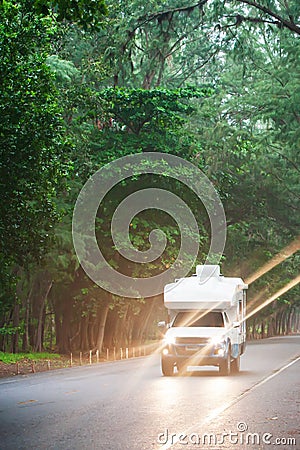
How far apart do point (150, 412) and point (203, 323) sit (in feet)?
35.5

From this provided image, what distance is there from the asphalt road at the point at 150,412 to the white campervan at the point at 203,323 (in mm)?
628

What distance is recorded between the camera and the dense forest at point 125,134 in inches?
918

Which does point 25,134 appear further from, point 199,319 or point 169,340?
point 199,319

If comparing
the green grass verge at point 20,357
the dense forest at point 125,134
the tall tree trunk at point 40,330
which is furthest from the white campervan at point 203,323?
the tall tree trunk at point 40,330

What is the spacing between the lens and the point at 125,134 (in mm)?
38844

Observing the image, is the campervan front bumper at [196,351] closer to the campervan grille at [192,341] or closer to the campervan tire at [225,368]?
the campervan grille at [192,341]

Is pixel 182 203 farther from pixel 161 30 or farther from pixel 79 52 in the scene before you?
pixel 161 30

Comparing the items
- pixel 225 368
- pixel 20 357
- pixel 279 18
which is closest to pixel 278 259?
pixel 20 357

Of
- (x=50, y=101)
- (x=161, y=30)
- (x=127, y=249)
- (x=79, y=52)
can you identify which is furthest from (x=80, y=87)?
(x=79, y=52)

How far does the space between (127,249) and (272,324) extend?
7885 centimetres

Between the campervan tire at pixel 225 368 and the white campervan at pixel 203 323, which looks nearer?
the white campervan at pixel 203 323

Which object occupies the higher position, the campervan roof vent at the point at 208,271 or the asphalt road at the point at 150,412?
the campervan roof vent at the point at 208,271

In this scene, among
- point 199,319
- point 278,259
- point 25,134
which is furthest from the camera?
point 278,259

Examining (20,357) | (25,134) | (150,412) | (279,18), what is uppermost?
(279,18)
